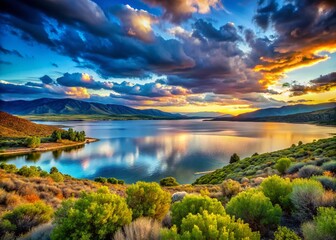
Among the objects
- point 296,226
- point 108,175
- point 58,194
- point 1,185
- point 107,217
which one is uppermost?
point 107,217

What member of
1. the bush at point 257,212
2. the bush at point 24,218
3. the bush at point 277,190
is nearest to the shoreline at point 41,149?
the bush at point 24,218

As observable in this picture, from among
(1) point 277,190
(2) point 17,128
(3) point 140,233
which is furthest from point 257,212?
(2) point 17,128

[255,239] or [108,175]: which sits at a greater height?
[255,239]

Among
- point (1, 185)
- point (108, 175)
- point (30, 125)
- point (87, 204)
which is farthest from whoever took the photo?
point (30, 125)

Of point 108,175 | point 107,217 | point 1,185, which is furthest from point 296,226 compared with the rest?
point 108,175

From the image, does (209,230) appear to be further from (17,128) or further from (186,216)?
(17,128)

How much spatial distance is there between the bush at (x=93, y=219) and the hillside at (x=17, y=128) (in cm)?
10968

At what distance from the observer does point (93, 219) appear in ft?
16.4

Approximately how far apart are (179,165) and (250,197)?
5078cm

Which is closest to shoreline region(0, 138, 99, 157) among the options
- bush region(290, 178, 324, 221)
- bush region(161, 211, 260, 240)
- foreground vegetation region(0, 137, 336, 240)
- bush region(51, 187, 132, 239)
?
foreground vegetation region(0, 137, 336, 240)

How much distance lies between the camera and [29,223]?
22.3 feet

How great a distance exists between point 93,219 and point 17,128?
12415 cm

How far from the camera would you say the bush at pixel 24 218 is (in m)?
6.38

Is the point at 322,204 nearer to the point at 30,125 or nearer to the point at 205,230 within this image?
the point at 205,230
